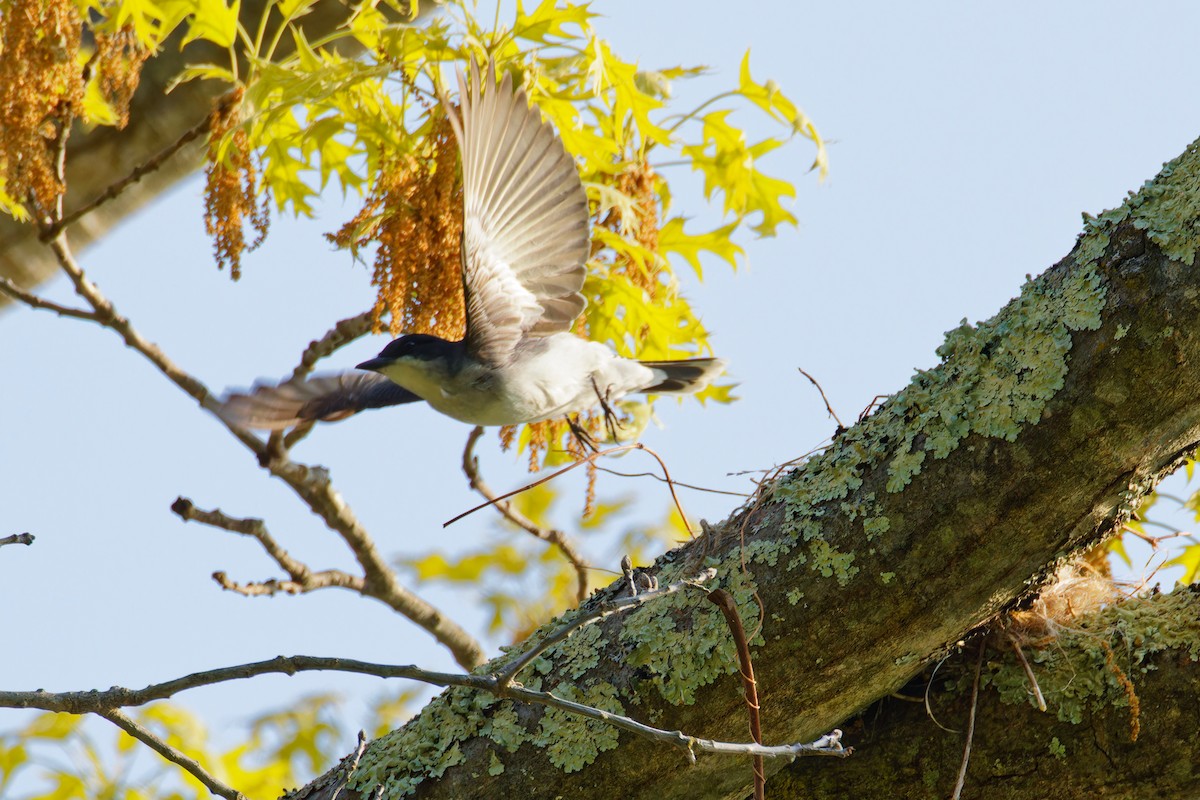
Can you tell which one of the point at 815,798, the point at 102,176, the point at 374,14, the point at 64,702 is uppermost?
the point at 102,176

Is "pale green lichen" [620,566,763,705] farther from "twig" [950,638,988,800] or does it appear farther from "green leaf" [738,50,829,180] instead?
"green leaf" [738,50,829,180]

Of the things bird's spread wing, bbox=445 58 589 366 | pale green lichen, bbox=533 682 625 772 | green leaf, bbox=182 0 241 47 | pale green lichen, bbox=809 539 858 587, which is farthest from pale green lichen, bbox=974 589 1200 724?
green leaf, bbox=182 0 241 47

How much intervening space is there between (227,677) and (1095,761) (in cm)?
145

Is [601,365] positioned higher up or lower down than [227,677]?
higher up

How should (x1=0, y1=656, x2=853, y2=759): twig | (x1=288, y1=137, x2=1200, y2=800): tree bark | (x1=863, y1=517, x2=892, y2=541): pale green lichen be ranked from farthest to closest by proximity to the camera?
(x1=863, y1=517, x2=892, y2=541): pale green lichen
(x1=288, y1=137, x2=1200, y2=800): tree bark
(x1=0, y1=656, x2=853, y2=759): twig

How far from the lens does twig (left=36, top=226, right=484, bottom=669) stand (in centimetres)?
354

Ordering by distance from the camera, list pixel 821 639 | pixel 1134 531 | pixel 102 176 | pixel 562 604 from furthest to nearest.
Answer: pixel 562 604 < pixel 102 176 < pixel 1134 531 < pixel 821 639

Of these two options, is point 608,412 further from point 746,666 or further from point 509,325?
point 746,666

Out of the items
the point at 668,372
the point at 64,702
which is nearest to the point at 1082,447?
the point at 64,702

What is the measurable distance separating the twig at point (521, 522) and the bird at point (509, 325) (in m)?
0.26

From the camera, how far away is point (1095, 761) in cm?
194

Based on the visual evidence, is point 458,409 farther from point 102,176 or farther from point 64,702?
point 64,702

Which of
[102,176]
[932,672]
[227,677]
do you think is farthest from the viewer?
[102,176]

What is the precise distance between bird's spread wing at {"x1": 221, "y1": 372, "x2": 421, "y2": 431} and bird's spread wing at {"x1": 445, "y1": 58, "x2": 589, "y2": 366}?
56cm
